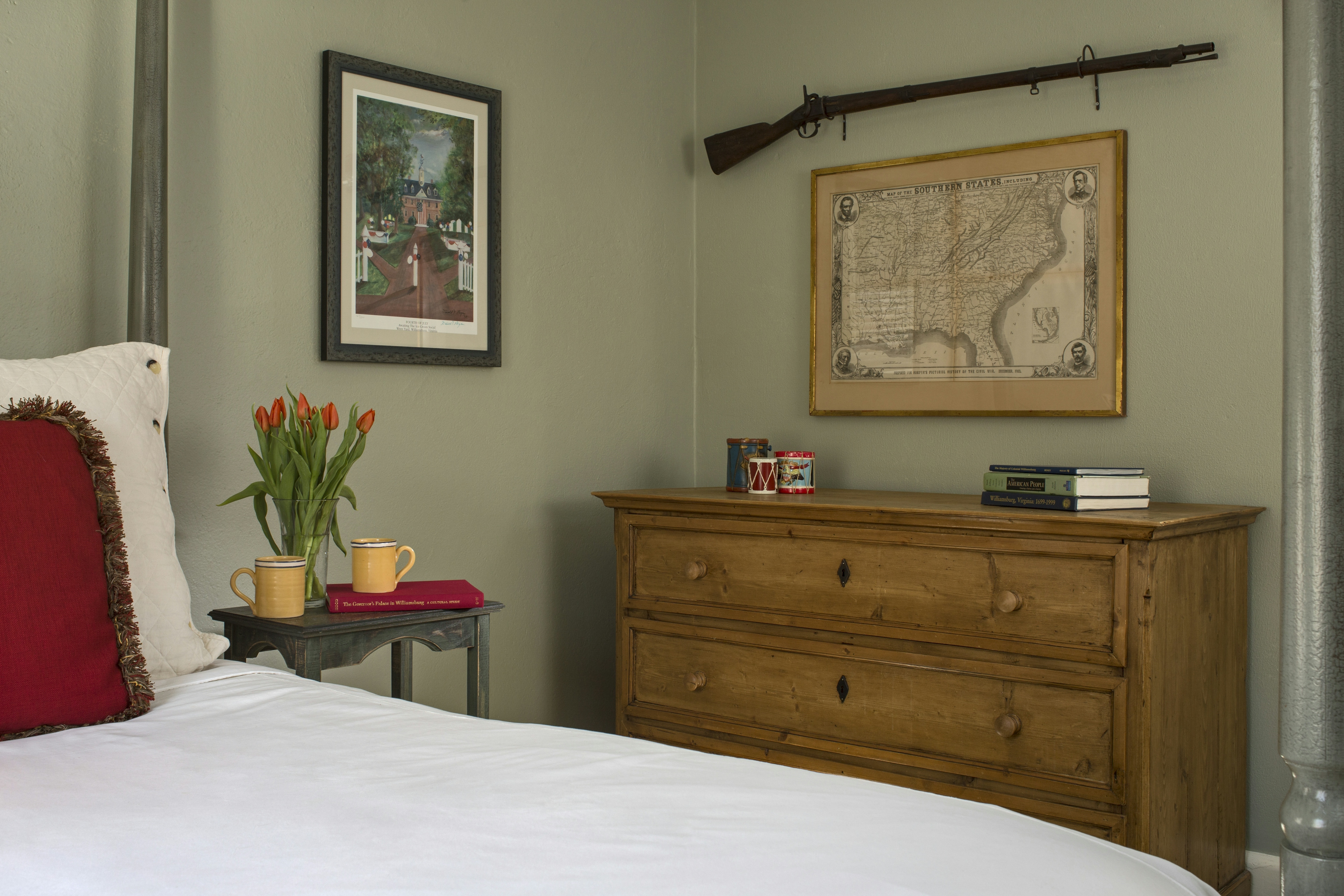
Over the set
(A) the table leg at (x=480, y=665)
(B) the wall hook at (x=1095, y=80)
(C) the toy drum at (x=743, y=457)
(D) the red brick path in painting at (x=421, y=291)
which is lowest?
(A) the table leg at (x=480, y=665)

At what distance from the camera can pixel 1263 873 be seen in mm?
2324

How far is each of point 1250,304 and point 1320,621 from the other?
1.99 meters

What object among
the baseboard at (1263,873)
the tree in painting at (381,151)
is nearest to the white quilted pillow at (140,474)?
the tree in painting at (381,151)

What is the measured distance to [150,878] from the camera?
30.8 inches

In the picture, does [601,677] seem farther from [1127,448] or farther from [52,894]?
[52,894]

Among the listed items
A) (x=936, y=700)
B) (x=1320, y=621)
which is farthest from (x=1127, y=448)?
(x=1320, y=621)

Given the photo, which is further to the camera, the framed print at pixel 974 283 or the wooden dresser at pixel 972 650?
the framed print at pixel 974 283

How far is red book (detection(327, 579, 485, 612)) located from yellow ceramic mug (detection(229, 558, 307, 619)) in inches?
2.5

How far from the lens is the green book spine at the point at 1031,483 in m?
2.12

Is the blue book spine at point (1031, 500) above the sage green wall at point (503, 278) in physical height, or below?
below

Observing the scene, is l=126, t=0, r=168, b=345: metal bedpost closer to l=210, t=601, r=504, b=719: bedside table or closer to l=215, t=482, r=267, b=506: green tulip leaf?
l=215, t=482, r=267, b=506: green tulip leaf

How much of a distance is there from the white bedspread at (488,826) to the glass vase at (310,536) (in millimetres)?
774

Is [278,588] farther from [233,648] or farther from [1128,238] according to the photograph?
[1128,238]

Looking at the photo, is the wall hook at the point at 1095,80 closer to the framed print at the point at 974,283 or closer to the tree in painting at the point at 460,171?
the framed print at the point at 974,283
